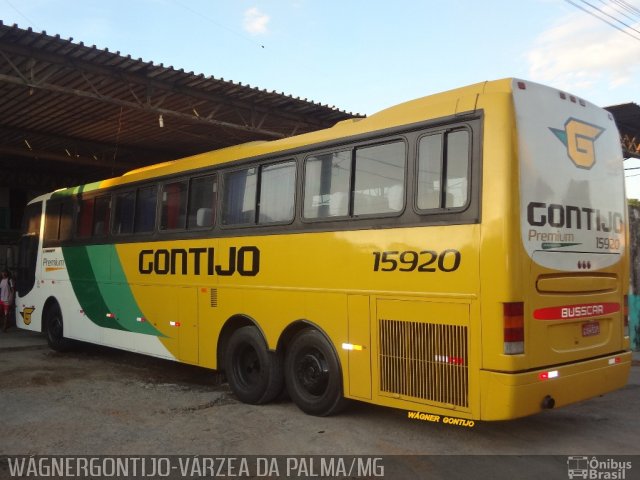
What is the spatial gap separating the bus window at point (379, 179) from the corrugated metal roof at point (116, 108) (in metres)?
7.25

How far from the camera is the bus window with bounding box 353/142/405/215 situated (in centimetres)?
566

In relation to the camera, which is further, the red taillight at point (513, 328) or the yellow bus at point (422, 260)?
the yellow bus at point (422, 260)

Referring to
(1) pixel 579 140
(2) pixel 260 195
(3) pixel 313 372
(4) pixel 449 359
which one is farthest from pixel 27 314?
(1) pixel 579 140

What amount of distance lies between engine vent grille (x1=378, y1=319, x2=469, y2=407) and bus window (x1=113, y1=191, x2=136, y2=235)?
531cm

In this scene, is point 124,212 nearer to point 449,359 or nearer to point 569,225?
point 449,359

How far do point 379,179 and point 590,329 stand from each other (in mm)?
2492

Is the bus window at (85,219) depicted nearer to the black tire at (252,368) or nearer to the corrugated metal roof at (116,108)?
the corrugated metal roof at (116,108)

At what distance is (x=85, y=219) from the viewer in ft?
→ 34.1

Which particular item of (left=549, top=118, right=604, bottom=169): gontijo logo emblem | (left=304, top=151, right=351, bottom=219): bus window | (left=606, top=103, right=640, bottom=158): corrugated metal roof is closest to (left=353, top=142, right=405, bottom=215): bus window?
(left=304, top=151, right=351, bottom=219): bus window

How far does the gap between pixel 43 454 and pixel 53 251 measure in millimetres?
6982

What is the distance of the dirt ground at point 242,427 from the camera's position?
17.4 ft

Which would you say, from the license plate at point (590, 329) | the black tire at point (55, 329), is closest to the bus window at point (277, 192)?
the license plate at point (590, 329)

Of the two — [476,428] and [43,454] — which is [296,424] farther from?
[43,454]

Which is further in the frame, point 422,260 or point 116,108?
point 116,108
